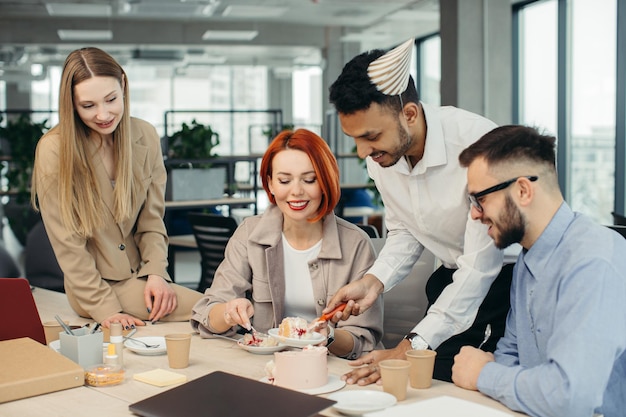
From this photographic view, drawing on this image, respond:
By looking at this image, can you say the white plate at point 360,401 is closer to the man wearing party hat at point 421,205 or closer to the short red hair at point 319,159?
the man wearing party hat at point 421,205

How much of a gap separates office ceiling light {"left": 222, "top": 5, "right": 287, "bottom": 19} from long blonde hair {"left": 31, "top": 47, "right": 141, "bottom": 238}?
609cm

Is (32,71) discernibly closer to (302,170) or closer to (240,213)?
(240,213)

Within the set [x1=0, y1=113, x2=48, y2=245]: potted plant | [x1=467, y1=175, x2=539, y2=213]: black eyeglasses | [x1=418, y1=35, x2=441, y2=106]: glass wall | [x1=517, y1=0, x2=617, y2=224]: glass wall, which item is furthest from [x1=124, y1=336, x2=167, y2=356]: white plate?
[x1=418, y1=35, x2=441, y2=106]: glass wall

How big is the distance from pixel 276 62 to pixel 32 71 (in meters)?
2.61

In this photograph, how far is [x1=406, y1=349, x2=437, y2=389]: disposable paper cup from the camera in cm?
179

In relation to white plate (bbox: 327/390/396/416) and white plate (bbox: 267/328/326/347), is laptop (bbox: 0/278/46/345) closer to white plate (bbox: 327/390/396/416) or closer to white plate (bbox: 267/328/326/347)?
white plate (bbox: 267/328/326/347)

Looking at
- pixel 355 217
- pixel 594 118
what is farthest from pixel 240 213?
pixel 594 118

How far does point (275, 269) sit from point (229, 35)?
6607 millimetres

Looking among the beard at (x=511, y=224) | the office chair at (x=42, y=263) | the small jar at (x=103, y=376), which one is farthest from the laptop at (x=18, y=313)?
the office chair at (x=42, y=263)

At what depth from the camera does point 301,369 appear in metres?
1.78

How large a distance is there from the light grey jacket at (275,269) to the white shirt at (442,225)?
10cm

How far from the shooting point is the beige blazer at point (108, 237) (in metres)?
2.71

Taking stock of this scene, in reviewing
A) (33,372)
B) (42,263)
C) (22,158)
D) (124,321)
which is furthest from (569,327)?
(22,158)

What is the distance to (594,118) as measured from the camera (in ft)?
27.7
